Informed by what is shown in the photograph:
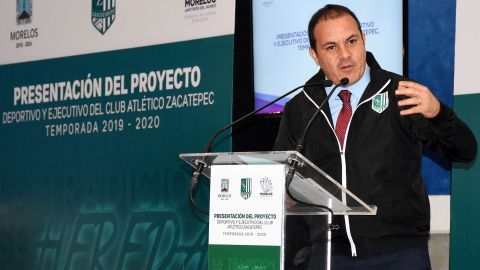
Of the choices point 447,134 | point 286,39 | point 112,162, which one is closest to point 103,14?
point 112,162

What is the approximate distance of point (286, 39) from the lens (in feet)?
14.9

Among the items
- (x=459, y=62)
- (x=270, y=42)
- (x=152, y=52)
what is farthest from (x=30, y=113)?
(x=459, y=62)

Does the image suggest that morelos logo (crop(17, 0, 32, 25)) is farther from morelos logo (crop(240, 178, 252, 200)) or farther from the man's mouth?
morelos logo (crop(240, 178, 252, 200))

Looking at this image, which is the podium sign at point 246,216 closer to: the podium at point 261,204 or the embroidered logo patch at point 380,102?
the podium at point 261,204

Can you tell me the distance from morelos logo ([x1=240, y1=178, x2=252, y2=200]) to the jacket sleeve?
73 cm

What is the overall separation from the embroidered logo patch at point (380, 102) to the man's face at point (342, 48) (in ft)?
0.51

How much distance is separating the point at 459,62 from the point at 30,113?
318cm

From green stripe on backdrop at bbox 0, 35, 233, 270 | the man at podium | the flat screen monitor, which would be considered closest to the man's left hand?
the man at podium

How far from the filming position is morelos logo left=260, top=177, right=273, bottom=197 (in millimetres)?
2443

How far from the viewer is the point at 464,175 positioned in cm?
385

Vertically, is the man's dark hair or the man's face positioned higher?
the man's dark hair

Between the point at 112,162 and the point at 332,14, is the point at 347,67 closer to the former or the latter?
the point at 332,14

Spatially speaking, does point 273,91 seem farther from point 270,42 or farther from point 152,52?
point 152,52

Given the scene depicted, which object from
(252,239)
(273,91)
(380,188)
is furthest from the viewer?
(273,91)
